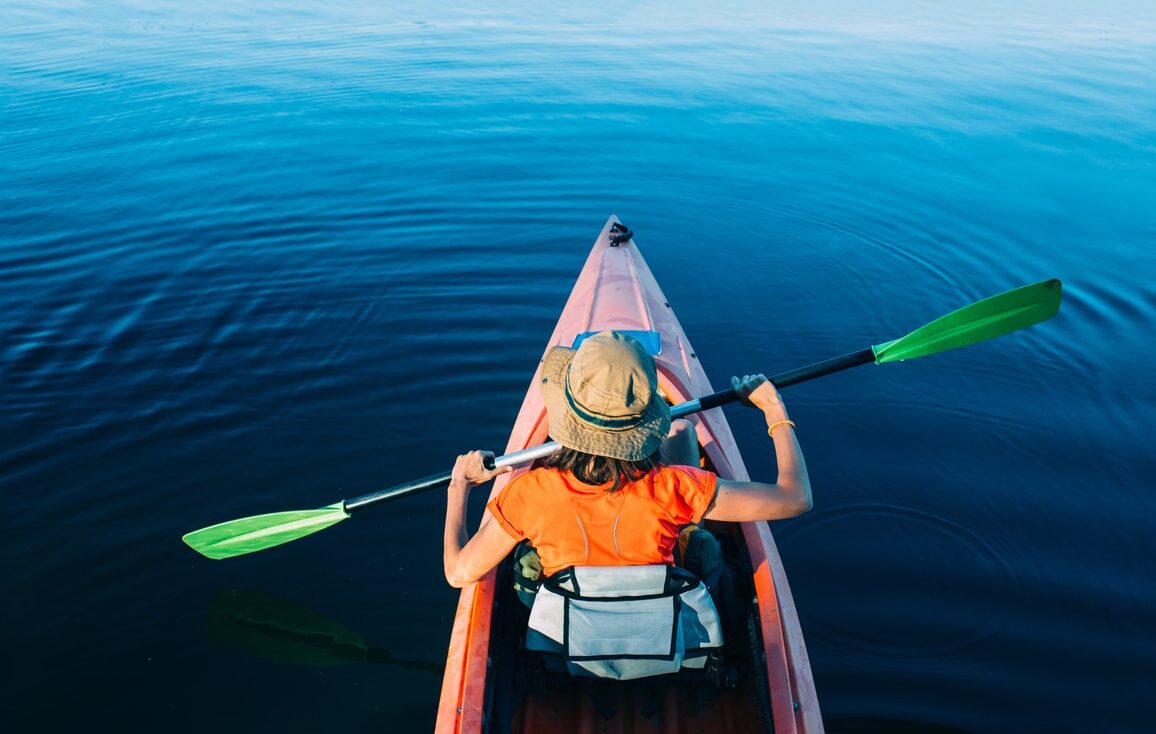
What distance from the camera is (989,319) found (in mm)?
4273

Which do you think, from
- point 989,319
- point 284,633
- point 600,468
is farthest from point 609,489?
point 989,319

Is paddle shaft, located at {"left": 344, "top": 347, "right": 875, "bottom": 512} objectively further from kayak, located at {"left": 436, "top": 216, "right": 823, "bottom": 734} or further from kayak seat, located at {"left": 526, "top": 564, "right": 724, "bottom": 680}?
kayak seat, located at {"left": 526, "top": 564, "right": 724, "bottom": 680}

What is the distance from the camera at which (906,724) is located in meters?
3.31

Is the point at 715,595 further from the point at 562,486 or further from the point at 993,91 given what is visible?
the point at 993,91

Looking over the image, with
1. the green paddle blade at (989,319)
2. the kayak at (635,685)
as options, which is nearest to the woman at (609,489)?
the kayak at (635,685)

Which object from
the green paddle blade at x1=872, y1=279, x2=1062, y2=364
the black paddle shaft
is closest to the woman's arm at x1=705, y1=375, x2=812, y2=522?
the black paddle shaft

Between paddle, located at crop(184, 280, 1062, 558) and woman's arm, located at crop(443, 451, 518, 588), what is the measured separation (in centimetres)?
19

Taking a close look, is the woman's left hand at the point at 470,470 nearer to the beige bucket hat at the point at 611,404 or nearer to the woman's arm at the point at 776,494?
the beige bucket hat at the point at 611,404

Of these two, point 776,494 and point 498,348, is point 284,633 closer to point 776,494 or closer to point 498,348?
point 776,494

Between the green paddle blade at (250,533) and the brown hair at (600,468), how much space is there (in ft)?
6.58

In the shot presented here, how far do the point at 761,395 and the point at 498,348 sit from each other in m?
3.35

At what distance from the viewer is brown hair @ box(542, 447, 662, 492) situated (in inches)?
87.6

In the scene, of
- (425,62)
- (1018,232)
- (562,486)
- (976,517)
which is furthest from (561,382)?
(425,62)

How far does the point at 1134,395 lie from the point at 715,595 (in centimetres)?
426
